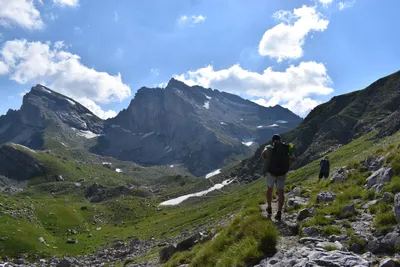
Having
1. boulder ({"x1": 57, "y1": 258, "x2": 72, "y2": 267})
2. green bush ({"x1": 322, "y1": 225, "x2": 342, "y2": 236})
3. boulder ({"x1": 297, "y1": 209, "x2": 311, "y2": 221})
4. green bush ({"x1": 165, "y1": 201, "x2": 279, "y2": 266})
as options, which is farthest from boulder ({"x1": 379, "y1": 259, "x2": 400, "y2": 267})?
boulder ({"x1": 57, "y1": 258, "x2": 72, "y2": 267})

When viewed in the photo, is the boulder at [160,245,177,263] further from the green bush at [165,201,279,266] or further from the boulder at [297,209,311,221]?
the boulder at [297,209,311,221]

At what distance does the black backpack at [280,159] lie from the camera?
55.2 feet

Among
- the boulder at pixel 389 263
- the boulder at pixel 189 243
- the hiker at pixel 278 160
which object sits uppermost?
the hiker at pixel 278 160

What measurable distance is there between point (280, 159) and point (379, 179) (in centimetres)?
540

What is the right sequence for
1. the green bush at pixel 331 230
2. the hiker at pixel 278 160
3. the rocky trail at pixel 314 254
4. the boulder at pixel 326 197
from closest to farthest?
the rocky trail at pixel 314 254, the green bush at pixel 331 230, the hiker at pixel 278 160, the boulder at pixel 326 197

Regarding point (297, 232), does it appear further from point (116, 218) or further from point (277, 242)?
point (116, 218)

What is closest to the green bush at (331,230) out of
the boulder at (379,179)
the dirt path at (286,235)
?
the dirt path at (286,235)

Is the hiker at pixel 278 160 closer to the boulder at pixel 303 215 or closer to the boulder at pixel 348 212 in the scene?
the boulder at pixel 303 215

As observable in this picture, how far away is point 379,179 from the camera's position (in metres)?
17.3

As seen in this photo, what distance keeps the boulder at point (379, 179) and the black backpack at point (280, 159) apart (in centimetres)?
470

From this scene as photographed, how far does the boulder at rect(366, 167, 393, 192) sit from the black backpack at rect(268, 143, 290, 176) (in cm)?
470

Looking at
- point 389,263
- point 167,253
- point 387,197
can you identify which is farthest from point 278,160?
point 167,253

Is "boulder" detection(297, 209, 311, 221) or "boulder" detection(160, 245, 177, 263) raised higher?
"boulder" detection(297, 209, 311, 221)

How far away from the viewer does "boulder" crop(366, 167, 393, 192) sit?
1665cm
